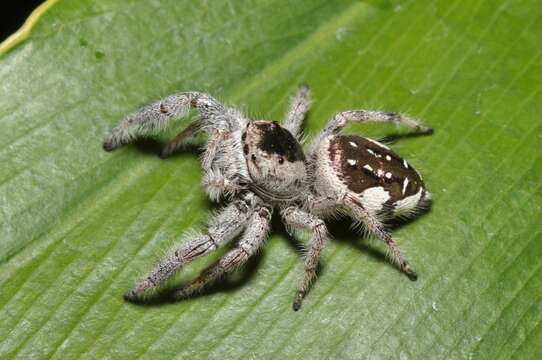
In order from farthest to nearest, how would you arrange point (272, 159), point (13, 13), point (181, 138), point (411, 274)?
point (13, 13) < point (181, 138) < point (272, 159) < point (411, 274)

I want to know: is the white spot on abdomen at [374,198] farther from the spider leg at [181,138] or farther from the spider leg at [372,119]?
the spider leg at [181,138]

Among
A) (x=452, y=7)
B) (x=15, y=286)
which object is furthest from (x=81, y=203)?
Result: (x=452, y=7)

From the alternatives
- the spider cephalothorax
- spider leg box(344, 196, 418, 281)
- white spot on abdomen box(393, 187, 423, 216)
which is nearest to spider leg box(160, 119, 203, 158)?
the spider cephalothorax

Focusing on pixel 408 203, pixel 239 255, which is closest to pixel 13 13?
pixel 239 255

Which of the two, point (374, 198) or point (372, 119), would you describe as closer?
point (374, 198)

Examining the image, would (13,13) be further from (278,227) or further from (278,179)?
(278,227)

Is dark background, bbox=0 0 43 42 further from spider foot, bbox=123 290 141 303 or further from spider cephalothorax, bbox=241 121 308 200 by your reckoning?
spider foot, bbox=123 290 141 303

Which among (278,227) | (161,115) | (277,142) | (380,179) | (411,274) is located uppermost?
(161,115)
